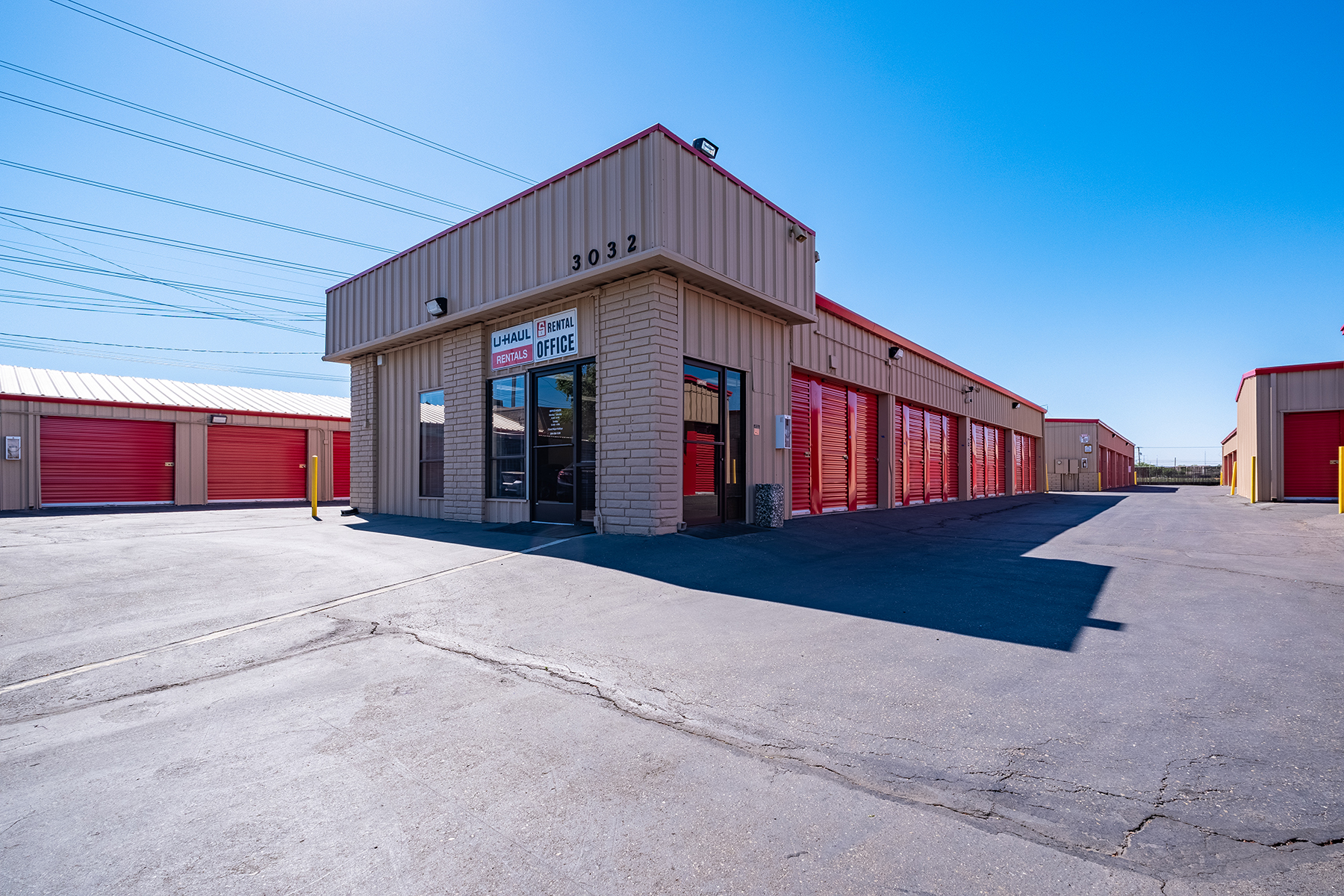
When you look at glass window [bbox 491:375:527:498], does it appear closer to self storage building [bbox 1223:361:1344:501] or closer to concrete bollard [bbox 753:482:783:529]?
concrete bollard [bbox 753:482:783:529]

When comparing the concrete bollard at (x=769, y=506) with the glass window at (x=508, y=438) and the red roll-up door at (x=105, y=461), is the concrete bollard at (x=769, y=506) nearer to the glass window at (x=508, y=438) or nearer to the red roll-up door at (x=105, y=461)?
the glass window at (x=508, y=438)

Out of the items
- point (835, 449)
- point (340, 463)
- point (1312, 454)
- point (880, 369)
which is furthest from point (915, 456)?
point (340, 463)

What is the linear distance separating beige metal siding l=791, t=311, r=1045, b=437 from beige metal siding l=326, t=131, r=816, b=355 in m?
1.53

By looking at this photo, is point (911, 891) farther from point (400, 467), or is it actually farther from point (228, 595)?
point (400, 467)

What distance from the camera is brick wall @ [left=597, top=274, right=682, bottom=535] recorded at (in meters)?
8.62

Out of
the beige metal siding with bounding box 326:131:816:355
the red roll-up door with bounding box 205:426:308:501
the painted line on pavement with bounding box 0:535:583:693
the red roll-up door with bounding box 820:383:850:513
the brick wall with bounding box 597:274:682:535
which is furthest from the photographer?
the red roll-up door with bounding box 205:426:308:501

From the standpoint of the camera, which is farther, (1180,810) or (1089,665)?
(1089,665)

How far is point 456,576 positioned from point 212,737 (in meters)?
3.53

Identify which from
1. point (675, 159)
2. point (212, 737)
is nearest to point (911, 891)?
point (212, 737)

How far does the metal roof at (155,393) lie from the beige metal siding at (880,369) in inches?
778

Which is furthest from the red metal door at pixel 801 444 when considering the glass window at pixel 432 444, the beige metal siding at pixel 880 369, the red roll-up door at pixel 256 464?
the red roll-up door at pixel 256 464

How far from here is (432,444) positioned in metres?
13.3

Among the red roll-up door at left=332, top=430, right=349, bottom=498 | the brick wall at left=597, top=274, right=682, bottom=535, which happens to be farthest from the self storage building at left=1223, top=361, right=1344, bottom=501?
the red roll-up door at left=332, top=430, right=349, bottom=498

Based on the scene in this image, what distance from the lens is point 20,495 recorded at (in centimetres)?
1698
